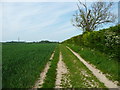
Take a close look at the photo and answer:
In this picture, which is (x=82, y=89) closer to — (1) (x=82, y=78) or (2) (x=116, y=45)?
(1) (x=82, y=78)

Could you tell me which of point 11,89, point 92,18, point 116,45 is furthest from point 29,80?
point 92,18

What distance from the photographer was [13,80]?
20.7 feet

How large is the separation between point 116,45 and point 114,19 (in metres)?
31.6

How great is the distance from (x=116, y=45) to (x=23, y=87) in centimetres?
633

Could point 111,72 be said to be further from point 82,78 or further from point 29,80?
point 29,80

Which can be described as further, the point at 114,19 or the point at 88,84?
the point at 114,19

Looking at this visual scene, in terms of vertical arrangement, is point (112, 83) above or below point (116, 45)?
below

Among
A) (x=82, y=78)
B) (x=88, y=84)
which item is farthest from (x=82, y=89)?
(x=82, y=78)

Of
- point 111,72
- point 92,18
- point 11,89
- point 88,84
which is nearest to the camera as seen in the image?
point 11,89

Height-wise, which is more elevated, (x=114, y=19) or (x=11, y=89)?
(x=114, y=19)

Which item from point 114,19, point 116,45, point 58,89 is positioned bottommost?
point 58,89

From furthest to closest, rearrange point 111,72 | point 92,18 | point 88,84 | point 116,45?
point 92,18 → point 116,45 → point 111,72 → point 88,84

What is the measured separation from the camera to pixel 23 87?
18.4ft

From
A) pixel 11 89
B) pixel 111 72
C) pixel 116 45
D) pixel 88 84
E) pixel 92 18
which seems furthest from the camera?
pixel 92 18
